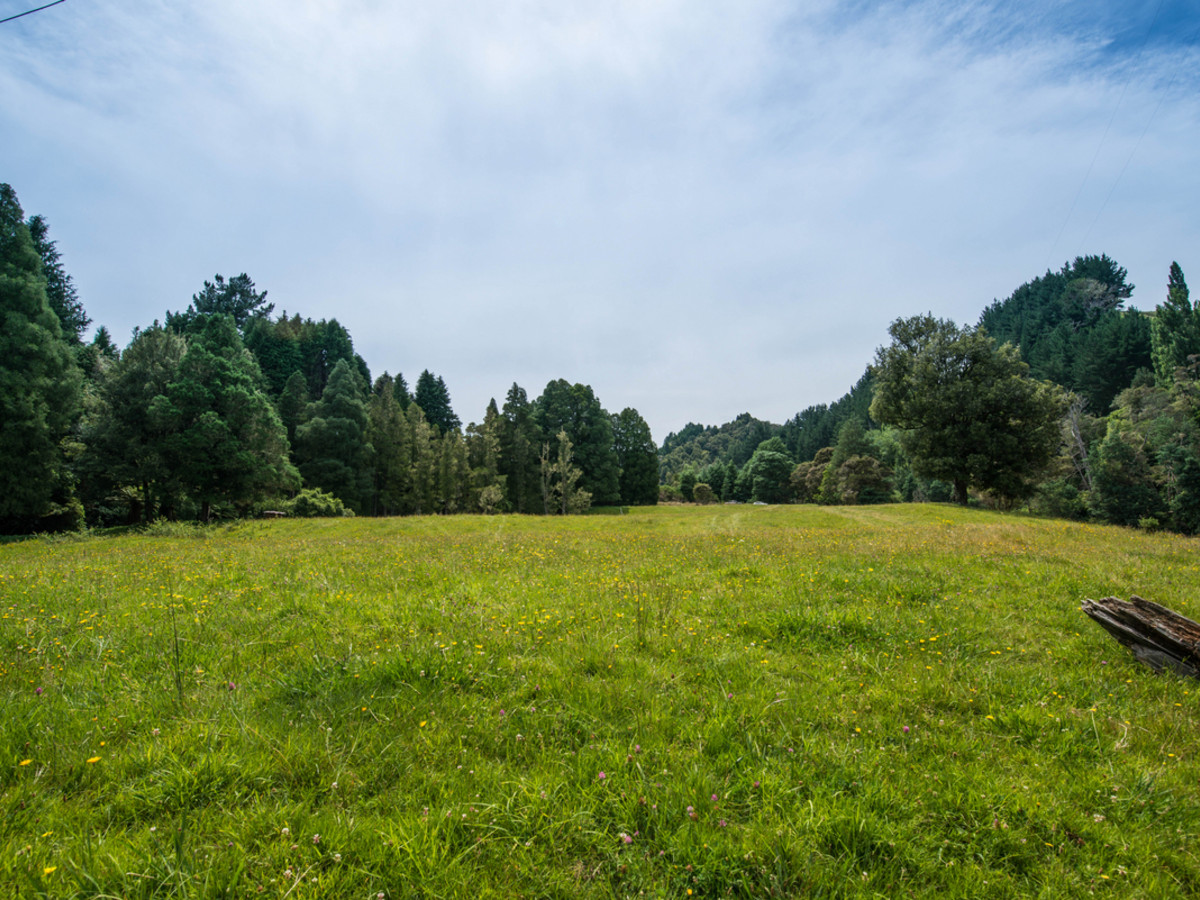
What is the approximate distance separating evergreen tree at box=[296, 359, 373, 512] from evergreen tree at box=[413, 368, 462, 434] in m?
19.6

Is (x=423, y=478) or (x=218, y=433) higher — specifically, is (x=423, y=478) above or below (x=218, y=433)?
below

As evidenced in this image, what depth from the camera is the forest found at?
1134 inches

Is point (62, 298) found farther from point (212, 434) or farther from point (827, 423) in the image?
point (827, 423)

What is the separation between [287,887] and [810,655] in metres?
5.39

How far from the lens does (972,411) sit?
3288cm

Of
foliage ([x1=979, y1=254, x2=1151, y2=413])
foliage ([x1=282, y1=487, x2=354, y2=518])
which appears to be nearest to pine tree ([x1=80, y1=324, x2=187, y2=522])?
foliage ([x1=282, y1=487, x2=354, y2=518])

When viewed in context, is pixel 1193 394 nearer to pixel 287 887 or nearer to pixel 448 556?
pixel 448 556

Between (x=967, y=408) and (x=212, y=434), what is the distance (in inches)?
1899

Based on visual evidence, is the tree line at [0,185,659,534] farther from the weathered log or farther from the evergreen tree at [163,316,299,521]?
the weathered log

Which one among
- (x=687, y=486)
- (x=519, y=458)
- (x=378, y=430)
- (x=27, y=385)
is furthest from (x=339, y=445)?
(x=687, y=486)

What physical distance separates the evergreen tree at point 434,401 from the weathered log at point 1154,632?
72.6m

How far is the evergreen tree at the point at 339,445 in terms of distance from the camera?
163 ft

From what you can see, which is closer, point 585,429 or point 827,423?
point 585,429

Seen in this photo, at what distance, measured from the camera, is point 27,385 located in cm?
2686
